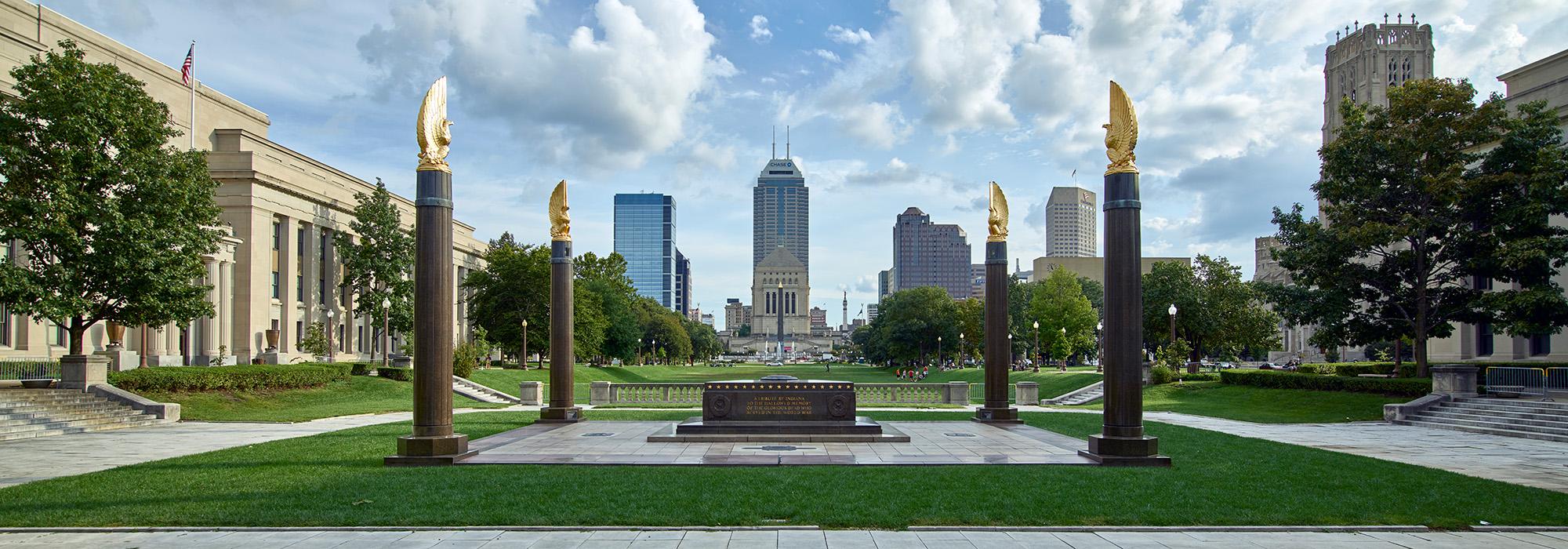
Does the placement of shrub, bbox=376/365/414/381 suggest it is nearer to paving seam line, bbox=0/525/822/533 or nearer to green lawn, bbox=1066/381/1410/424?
green lawn, bbox=1066/381/1410/424

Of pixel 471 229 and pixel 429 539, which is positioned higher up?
pixel 471 229

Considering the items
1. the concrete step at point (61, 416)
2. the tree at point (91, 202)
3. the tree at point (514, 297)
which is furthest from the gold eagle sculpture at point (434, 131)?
the tree at point (514, 297)

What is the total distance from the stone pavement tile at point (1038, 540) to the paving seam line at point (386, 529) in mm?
2238

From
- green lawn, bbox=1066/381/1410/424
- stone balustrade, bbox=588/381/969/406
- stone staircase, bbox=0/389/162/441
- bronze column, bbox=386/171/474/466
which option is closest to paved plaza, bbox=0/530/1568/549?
bronze column, bbox=386/171/474/466

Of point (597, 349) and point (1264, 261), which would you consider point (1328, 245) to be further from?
point (1264, 261)

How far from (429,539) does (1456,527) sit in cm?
1175

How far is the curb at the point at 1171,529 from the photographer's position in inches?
417

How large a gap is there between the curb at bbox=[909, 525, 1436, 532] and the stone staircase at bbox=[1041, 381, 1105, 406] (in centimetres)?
3553

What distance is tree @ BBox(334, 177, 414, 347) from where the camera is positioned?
60.7 meters

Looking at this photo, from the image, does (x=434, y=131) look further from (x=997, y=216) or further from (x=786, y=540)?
(x=997, y=216)

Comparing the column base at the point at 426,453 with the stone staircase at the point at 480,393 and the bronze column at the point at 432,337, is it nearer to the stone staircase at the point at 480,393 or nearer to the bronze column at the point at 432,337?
the bronze column at the point at 432,337

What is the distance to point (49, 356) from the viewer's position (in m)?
39.0

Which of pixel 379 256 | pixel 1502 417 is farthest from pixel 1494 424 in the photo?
pixel 379 256

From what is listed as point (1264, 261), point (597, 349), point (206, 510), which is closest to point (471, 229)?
point (597, 349)
